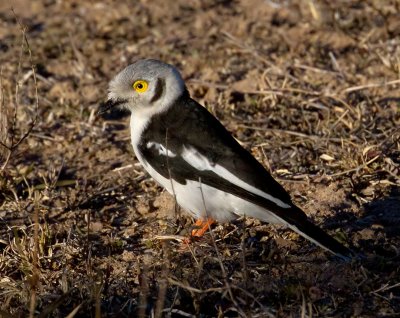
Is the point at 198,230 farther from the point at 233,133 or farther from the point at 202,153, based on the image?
the point at 233,133

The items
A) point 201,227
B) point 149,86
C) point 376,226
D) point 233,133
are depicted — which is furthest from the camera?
point 233,133

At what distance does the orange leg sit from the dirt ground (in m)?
0.08

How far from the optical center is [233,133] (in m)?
7.85

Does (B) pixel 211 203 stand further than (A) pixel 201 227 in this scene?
No

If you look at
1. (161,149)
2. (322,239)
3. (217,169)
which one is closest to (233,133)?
(161,149)

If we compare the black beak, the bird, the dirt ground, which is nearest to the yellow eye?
the bird

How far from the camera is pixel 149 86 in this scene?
20.7ft

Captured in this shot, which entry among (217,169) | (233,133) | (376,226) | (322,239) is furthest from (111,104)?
(376,226)

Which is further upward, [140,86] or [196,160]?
[140,86]

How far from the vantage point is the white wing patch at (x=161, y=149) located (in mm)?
5934

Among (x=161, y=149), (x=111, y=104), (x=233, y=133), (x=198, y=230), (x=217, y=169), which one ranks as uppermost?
(x=111, y=104)

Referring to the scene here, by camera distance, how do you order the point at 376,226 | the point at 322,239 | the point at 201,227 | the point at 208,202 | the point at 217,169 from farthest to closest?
1. the point at 201,227
2. the point at 376,226
3. the point at 208,202
4. the point at 217,169
5. the point at 322,239

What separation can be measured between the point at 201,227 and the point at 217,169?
0.82m

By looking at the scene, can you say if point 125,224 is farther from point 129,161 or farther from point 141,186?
point 129,161
